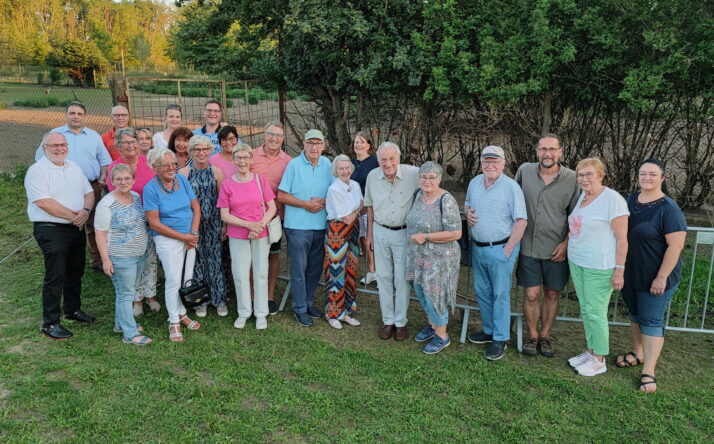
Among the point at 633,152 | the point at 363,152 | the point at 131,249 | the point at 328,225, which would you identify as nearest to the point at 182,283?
the point at 131,249

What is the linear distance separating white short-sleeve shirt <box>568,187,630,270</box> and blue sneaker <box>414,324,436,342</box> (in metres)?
1.47

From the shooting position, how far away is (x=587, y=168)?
3920mm

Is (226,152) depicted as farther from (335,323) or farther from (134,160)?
(335,323)

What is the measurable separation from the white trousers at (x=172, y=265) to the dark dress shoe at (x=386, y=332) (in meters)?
1.82

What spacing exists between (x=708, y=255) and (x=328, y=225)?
524cm

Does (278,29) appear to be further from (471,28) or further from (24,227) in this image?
(24,227)

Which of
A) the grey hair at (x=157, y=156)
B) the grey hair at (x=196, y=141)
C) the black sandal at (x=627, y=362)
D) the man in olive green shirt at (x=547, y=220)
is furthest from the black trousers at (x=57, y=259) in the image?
the black sandal at (x=627, y=362)

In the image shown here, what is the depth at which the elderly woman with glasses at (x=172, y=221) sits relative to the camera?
4.54 metres

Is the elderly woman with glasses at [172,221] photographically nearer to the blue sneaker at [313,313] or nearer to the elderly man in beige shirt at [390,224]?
the blue sneaker at [313,313]

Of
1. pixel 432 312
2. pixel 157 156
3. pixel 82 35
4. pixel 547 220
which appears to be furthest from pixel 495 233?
pixel 82 35

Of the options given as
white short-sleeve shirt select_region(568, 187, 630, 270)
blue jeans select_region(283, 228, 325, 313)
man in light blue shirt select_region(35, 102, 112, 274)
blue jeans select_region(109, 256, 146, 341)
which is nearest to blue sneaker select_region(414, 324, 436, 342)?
blue jeans select_region(283, 228, 325, 313)

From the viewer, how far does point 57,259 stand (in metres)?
4.64

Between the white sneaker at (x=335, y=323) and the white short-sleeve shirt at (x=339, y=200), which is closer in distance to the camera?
the white short-sleeve shirt at (x=339, y=200)

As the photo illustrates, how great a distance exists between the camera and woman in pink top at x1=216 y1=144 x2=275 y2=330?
4.72 m
